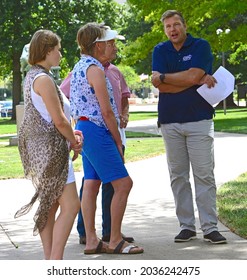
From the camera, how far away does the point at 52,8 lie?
166 ft

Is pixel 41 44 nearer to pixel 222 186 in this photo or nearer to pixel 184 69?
pixel 184 69

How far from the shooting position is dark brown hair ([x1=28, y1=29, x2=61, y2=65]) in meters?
5.54

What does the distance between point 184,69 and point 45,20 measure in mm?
43546

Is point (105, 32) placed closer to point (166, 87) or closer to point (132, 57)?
point (166, 87)

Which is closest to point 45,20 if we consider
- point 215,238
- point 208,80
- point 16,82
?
point 16,82

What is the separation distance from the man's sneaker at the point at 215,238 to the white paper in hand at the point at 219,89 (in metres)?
1.02

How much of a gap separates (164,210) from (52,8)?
42.3 metres

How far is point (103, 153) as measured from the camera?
21.9 ft

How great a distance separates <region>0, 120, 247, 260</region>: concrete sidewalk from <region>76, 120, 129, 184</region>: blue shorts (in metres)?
0.63

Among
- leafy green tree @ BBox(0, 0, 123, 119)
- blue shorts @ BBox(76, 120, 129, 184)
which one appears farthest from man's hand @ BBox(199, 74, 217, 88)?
leafy green tree @ BBox(0, 0, 123, 119)

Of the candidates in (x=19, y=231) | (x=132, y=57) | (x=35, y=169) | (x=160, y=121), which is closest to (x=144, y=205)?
(x=19, y=231)

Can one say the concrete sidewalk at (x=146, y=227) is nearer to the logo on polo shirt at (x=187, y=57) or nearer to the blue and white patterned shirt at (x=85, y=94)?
the blue and white patterned shirt at (x=85, y=94)

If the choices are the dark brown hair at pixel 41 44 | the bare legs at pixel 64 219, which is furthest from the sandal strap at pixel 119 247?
the dark brown hair at pixel 41 44

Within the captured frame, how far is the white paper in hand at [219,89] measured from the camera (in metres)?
7.13
